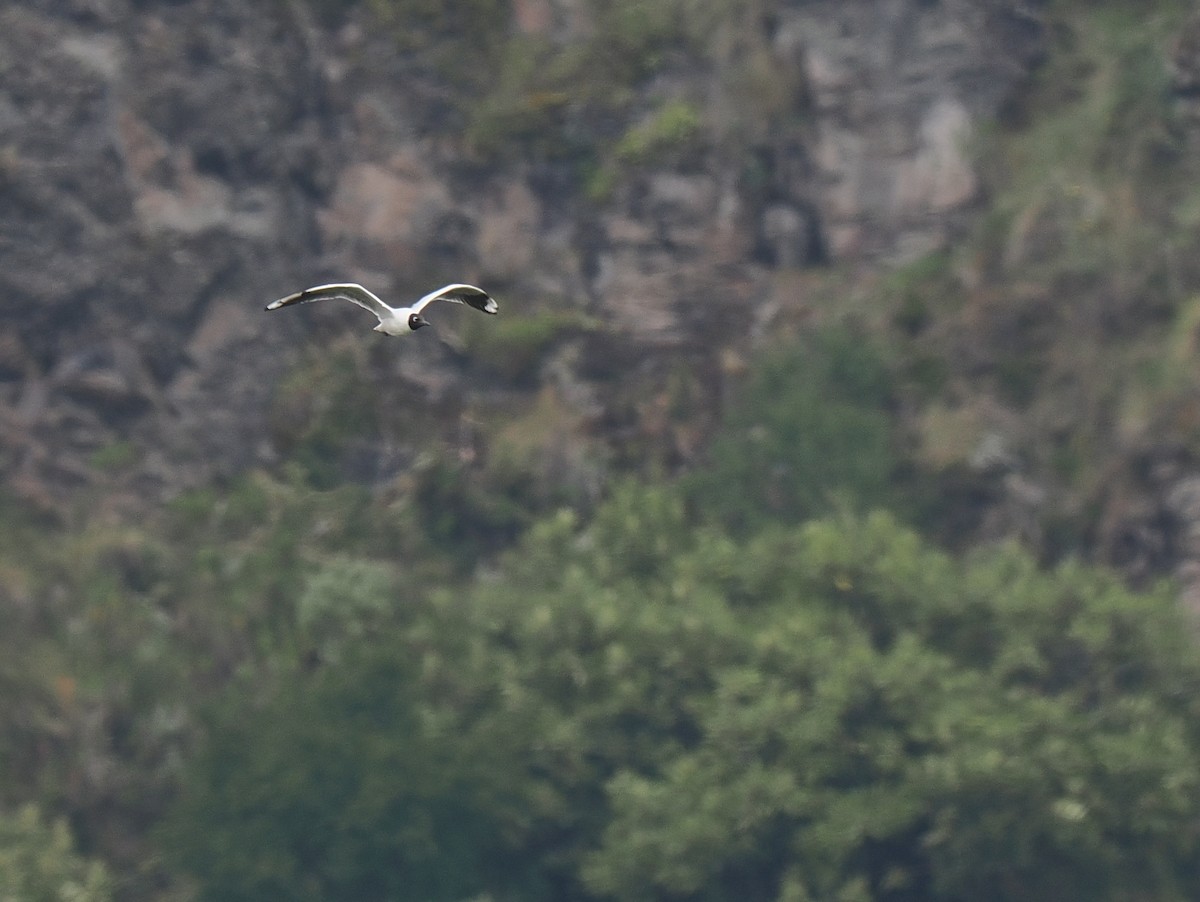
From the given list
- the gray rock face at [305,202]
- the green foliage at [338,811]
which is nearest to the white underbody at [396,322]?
the green foliage at [338,811]

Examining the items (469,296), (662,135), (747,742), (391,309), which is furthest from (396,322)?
(662,135)

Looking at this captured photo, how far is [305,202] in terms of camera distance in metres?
61.8

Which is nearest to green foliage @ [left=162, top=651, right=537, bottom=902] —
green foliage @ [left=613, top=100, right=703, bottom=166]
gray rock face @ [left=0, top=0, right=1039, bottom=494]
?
gray rock face @ [left=0, top=0, right=1039, bottom=494]

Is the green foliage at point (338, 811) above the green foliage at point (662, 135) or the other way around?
the other way around

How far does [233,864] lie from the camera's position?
169 feet

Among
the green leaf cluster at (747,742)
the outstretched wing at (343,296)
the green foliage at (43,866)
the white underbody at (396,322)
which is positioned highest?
the outstretched wing at (343,296)

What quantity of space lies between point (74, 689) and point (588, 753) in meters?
10.1

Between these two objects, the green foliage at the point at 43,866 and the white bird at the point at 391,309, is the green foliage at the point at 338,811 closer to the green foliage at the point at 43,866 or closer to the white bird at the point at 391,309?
the green foliage at the point at 43,866

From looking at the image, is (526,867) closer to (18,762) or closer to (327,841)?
(327,841)

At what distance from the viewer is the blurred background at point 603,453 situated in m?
51.0

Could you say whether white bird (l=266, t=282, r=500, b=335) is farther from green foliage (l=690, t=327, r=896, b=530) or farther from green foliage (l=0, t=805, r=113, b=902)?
green foliage (l=690, t=327, r=896, b=530)

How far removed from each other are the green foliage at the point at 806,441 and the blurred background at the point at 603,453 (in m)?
0.10

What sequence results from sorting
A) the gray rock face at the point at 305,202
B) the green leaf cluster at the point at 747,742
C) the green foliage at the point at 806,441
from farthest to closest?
1. the gray rock face at the point at 305,202
2. the green foliage at the point at 806,441
3. the green leaf cluster at the point at 747,742

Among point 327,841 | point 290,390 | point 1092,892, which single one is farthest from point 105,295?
point 1092,892
